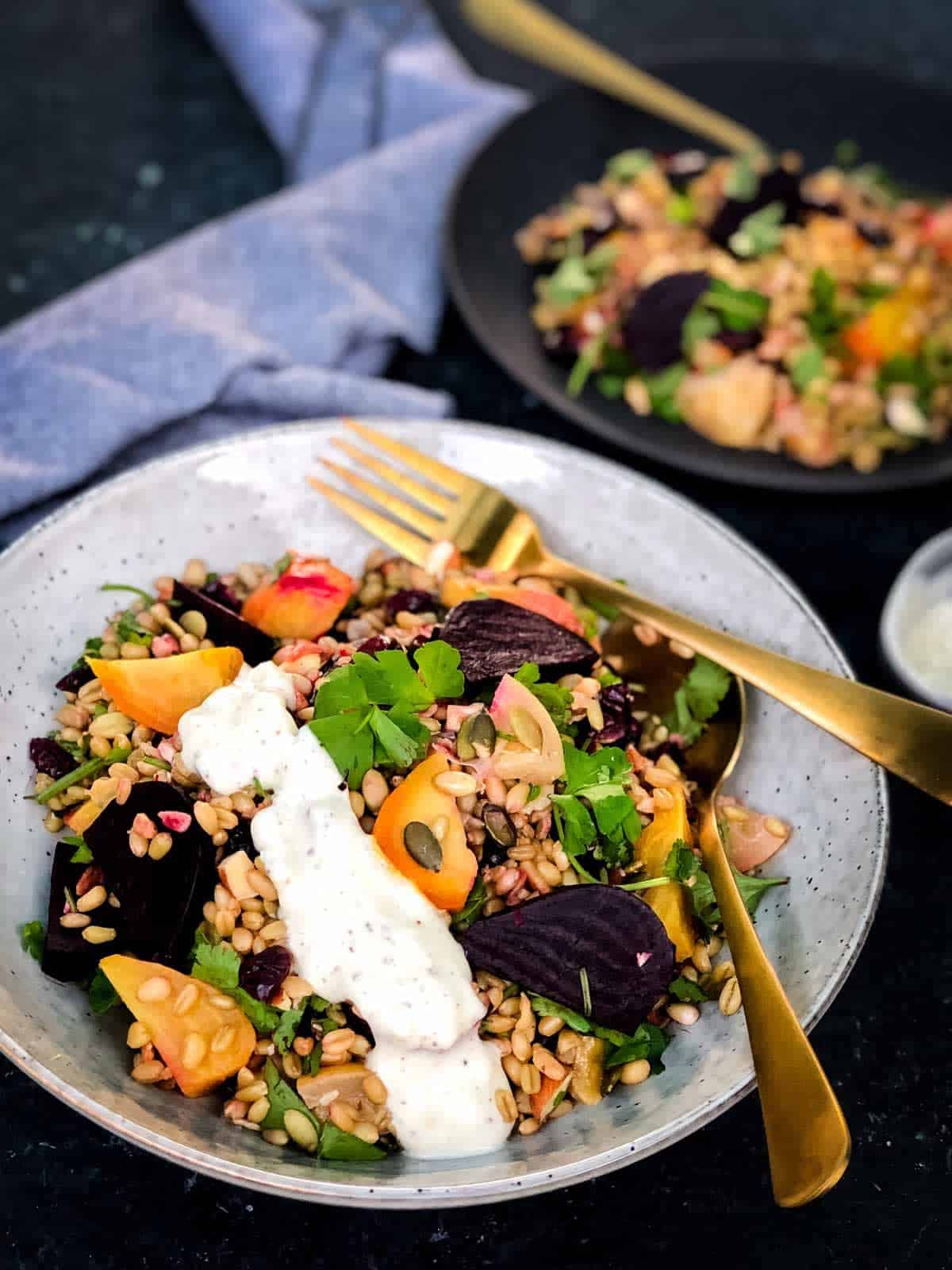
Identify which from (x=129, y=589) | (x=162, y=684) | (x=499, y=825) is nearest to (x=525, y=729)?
(x=499, y=825)

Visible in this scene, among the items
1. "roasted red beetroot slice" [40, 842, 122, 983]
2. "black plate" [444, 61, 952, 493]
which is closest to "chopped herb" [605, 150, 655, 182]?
"black plate" [444, 61, 952, 493]

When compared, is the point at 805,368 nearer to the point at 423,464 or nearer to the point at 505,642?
the point at 423,464

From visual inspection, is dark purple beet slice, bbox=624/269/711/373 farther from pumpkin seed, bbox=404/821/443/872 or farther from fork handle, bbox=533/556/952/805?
pumpkin seed, bbox=404/821/443/872

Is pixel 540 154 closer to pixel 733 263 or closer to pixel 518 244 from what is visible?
pixel 518 244

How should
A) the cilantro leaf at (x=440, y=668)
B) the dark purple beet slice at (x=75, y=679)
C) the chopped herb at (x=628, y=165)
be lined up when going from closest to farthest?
the cilantro leaf at (x=440, y=668) < the dark purple beet slice at (x=75, y=679) < the chopped herb at (x=628, y=165)

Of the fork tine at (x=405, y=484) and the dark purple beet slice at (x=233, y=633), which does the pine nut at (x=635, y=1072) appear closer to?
the dark purple beet slice at (x=233, y=633)

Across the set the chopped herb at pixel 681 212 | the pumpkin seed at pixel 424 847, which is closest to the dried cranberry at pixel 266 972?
the pumpkin seed at pixel 424 847
